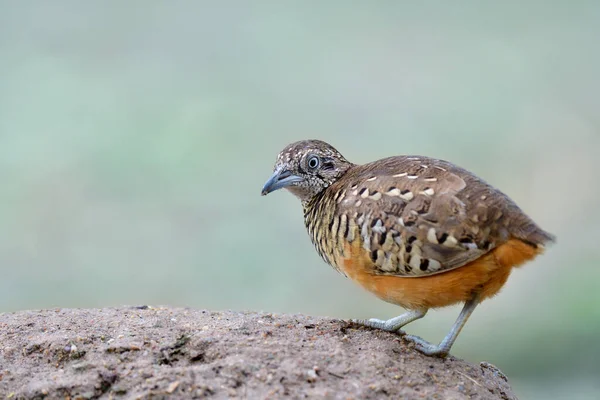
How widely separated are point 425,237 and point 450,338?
0.75 meters

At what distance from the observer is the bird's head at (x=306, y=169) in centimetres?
611

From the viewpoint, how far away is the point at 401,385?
4.73 m

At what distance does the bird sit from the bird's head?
41cm

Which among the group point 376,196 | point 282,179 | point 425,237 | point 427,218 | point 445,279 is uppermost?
point 282,179

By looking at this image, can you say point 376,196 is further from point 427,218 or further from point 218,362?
point 218,362

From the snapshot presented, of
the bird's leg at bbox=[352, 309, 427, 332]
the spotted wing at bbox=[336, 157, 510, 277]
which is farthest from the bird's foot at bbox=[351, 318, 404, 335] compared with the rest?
the spotted wing at bbox=[336, 157, 510, 277]

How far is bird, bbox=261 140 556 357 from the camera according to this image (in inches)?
192

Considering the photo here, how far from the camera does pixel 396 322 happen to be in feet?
18.2

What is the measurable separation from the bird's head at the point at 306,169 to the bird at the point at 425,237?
Result: 1.36 ft

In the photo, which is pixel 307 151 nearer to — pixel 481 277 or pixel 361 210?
pixel 361 210

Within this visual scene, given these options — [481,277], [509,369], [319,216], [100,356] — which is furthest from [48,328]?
[509,369]

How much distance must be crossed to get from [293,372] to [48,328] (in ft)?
5.99

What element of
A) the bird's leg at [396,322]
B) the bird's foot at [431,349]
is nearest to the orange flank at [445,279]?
the bird's leg at [396,322]

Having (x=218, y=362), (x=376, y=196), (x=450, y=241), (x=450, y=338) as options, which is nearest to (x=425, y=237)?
(x=450, y=241)
